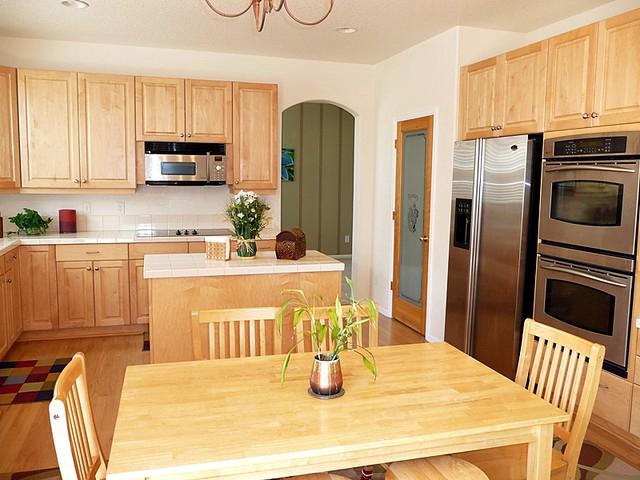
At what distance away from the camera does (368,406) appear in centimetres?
178

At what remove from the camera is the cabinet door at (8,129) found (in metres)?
4.79

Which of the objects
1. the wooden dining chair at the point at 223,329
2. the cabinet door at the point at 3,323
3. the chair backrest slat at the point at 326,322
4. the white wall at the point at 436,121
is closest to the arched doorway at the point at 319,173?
the white wall at the point at 436,121

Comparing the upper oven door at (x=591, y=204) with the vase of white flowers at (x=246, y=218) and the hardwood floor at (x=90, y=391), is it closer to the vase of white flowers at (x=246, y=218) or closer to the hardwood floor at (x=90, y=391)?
the vase of white flowers at (x=246, y=218)

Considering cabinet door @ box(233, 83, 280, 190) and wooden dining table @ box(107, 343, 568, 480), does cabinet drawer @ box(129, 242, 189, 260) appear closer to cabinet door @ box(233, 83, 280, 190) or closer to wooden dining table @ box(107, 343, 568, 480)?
cabinet door @ box(233, 83, 280, 190)

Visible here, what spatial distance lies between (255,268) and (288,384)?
1.60 m

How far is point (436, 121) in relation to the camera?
15.9 feet

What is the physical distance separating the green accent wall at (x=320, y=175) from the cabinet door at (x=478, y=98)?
16.0ft

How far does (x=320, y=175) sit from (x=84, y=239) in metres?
5.02

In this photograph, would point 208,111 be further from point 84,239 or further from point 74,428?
point 74,428

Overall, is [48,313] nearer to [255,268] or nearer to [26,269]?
[26,269]

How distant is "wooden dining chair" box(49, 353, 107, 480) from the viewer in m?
→ 1.40

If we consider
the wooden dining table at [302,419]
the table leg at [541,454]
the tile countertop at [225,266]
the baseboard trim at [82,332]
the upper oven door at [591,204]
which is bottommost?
the baseboard trim at [82,332]

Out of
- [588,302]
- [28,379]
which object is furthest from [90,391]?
[588,302]

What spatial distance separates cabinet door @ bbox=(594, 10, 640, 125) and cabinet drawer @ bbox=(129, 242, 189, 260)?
3.58 m
